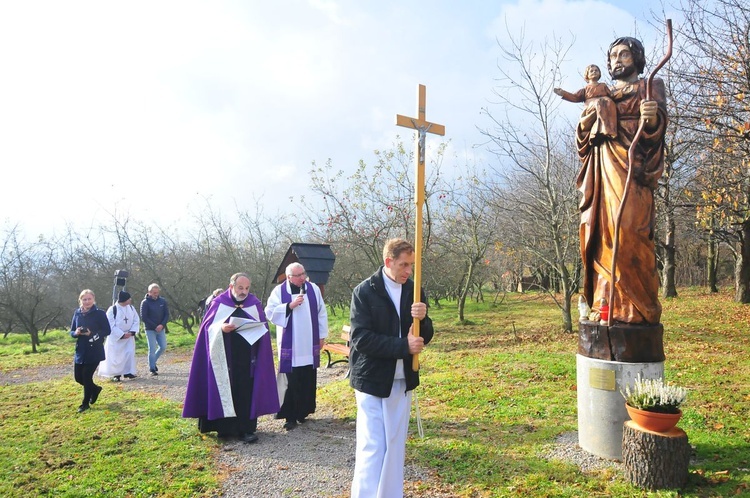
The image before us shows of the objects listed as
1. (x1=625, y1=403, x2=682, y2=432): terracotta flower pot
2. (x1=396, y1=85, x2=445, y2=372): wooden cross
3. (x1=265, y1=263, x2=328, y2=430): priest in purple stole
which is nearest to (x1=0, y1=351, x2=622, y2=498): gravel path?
(x1=265, y1=263, x2=328, y2=430): priest in purple stole

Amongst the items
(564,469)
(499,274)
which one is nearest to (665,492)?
(564,469)

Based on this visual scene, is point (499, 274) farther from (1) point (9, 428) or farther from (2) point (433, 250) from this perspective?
(1) point (9, 428)

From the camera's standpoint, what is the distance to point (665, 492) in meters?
3.88

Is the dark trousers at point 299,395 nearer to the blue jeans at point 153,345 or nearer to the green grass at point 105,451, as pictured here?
the green grass at point 105,451

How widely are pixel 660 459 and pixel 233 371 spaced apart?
178 inches

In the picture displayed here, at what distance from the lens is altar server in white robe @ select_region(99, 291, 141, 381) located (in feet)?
37.0

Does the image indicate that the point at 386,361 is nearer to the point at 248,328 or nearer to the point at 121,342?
the point at 248,328

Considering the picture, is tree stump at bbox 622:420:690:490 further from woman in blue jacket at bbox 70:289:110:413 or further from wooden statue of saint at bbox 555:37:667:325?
woman in blue jacket at bbox 70:289:110:413

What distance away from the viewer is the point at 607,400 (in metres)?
4.69

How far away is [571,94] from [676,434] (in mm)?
3262

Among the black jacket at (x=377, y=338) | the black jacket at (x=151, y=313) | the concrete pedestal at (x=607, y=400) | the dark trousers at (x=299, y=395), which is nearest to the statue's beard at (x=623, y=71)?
the concrete pedestal at (x=607, y=400)

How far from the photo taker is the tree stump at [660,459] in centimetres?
394

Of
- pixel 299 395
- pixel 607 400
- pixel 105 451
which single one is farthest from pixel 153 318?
pixel 607 400

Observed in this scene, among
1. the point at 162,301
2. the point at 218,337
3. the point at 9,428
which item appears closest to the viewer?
the point at 218,337
